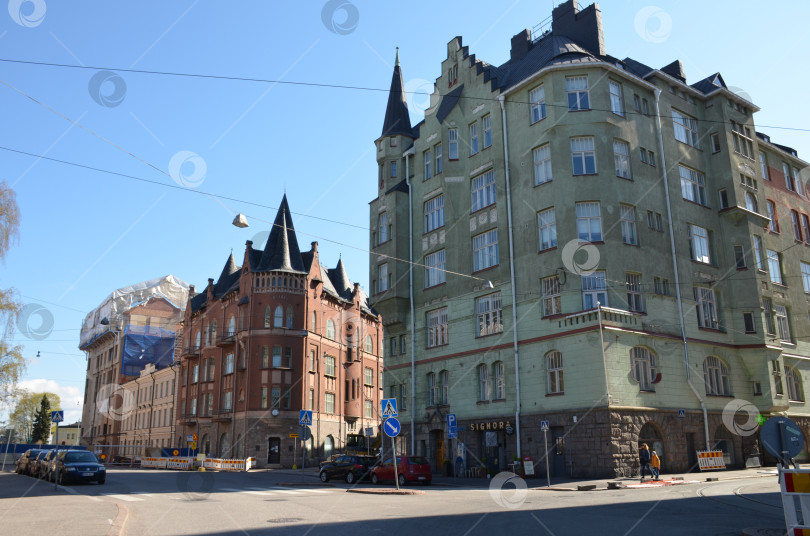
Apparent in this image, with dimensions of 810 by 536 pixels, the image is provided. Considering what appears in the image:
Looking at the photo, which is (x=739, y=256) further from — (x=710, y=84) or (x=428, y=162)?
(x=428, y=162)

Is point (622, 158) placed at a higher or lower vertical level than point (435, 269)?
higher

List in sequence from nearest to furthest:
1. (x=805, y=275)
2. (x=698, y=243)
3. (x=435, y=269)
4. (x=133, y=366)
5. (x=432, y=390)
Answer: (x=698, y=243), (x=432, y=390), (x=435, y=269), (x=805, y=275), (x=133, y=366)

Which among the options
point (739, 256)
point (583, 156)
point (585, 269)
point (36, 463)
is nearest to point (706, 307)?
point (739, 256)

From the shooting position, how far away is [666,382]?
29984mm

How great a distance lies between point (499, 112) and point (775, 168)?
70.3ft

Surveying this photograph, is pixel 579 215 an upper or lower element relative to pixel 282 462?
upper

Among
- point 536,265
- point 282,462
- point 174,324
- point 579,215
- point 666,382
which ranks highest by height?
point 174,324

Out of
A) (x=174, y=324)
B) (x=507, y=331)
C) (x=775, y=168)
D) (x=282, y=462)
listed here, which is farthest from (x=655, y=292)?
(x=174, y=324)

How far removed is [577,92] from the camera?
3206 cm

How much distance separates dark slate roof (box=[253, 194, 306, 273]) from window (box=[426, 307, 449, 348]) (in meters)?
22.6

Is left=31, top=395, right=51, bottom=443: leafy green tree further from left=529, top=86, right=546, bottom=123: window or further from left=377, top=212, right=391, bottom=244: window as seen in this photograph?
left=529, top=86, right=546, bottom=123: window

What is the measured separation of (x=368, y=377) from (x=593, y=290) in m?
41.6

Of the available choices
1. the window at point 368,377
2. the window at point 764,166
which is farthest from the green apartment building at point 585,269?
the window at point 368,377

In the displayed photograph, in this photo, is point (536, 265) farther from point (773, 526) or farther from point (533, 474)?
point (773, 526)
